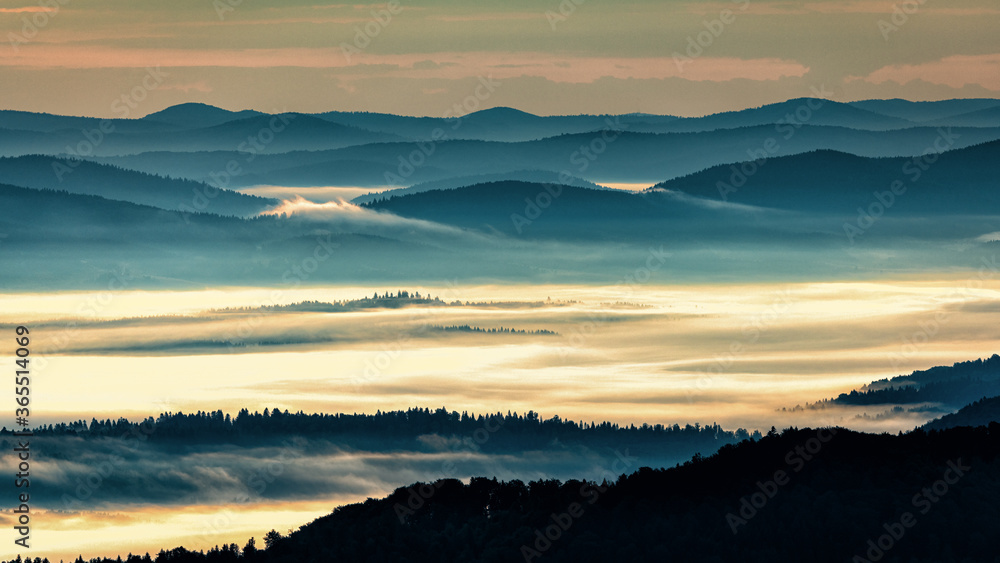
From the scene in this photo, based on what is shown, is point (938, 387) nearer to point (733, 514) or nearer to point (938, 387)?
point (938, 387)

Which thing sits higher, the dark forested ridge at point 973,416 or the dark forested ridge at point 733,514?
the dark forested ridge at point 973,416

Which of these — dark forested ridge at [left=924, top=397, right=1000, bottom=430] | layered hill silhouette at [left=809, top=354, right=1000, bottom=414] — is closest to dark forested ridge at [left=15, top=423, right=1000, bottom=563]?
dark forested ridge at [left=924, top=397, right=1000, bottom=430]

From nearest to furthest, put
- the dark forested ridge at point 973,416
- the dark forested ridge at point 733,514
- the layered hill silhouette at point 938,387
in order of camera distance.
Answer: the dark forested ridge at point 733,514, the dark forested ridge at point 973,416, the layered hill silhouette at point 938,387

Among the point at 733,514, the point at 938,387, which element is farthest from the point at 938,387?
the point at 733,514

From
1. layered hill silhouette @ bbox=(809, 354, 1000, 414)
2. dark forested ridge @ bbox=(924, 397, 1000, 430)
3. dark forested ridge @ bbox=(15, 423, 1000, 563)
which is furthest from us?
layered hill silhouette @ bbox=(809, 354, 1000, 414)

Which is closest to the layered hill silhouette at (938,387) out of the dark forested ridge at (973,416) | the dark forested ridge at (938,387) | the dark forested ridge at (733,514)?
the dark forested ridge at (938,387)

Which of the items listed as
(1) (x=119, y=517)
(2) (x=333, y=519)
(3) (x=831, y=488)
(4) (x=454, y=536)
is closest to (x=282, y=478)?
(1) (x=119, y=517)

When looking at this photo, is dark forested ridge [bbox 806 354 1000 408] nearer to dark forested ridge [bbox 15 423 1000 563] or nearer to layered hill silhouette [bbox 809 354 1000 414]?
layered hill silhouette [bbox 809 354 1000 414]

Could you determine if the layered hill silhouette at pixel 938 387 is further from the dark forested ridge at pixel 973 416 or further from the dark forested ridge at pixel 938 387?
the dark forested ridge at pixel 973 416
